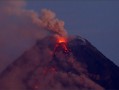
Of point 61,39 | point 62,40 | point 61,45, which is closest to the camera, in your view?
point 62,40

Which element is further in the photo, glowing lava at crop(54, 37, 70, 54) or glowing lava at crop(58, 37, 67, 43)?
glowing lava at crop(54, 37, 70, 54)

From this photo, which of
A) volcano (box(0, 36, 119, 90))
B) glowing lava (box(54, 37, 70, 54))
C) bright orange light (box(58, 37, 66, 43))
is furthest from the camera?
glowing lava (box(54, 37, 70, 54))

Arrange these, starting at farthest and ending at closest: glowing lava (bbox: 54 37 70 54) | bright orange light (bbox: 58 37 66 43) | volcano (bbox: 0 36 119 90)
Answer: glowing lava (bbox: 54 37 70 54) → bright orange light (bbox: 58 37 66 43) → volcano (bbox: 0 36 119 90)

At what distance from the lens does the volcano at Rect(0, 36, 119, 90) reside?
61.8m

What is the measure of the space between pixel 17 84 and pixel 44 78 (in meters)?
5.01

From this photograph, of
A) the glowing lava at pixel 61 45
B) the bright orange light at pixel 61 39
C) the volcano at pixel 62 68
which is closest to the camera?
the volcano at pixel 62 68

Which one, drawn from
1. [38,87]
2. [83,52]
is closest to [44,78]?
[38,87]

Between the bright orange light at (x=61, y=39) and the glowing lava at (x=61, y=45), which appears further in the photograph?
the glowing lava at (x=61, y=45)

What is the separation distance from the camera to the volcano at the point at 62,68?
6184 centimetres

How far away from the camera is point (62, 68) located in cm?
6588

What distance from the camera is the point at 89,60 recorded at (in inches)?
2650

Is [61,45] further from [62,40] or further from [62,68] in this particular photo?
[62,68]

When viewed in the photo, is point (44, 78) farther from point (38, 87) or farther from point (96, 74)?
point (96, 74)

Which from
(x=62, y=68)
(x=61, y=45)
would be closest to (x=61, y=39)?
(x=61, y=45)
